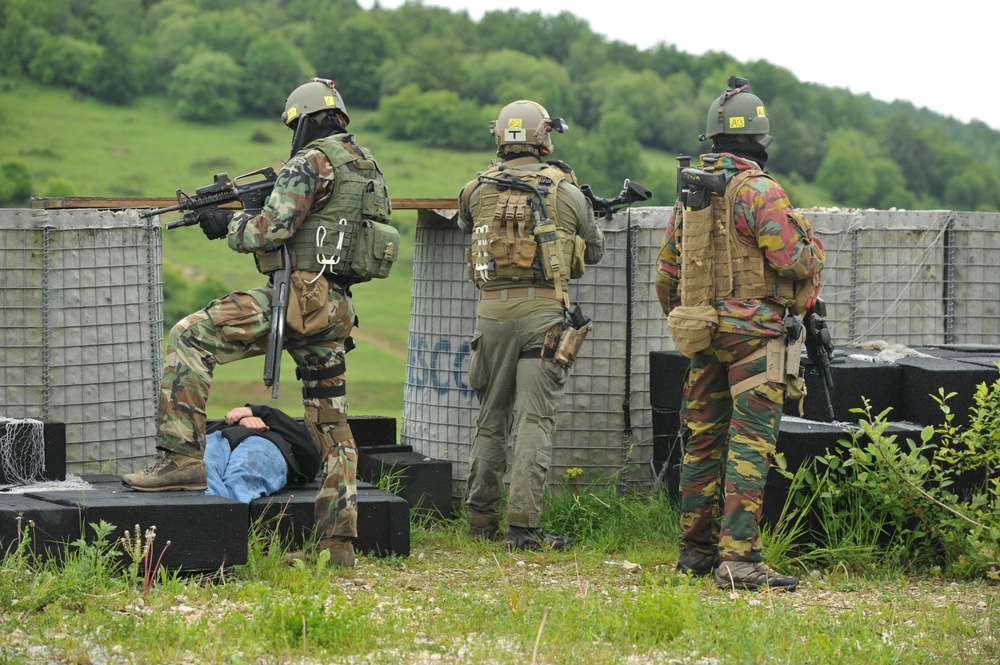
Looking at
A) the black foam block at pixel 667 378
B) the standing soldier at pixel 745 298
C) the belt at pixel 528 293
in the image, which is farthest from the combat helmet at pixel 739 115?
the black foam block at pixel 667 378

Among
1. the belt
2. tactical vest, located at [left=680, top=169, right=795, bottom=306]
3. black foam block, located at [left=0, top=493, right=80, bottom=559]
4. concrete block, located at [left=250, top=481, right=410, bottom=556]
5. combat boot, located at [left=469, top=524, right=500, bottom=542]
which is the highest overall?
tactical vest, located at [left=680, top=169, right=795, bottom=306]

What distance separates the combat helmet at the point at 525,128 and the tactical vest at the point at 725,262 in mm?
1216

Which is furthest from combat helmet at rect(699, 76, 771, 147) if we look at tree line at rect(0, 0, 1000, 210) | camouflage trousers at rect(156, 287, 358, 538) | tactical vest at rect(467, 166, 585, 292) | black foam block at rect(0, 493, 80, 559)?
tree line at rect(0, 0, 1000, 210)

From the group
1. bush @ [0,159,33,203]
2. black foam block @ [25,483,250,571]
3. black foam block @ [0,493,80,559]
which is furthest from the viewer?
bush @ [0,159,33,203]

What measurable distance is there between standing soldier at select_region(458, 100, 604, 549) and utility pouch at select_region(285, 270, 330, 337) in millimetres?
1095

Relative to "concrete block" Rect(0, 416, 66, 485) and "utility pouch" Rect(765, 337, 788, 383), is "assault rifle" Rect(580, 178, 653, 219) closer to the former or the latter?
"utility pouch" Rect(765, 337, 788, 383)

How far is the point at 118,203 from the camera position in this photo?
7191mm

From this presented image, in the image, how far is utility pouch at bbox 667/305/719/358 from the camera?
5.52 metres

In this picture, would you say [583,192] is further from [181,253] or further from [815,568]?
[181,253]

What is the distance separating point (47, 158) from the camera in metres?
64.5

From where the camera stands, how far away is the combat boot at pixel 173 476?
5.46 m

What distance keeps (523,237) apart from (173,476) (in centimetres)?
214

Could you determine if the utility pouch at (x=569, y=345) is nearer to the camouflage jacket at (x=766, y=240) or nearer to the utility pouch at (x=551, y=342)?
the utility pouch at (x=551, y=342)

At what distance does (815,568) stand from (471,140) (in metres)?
61.9
